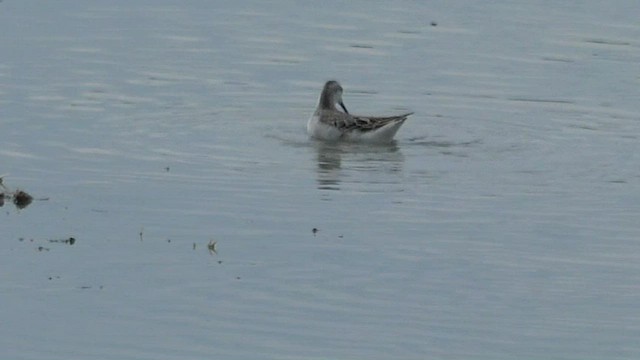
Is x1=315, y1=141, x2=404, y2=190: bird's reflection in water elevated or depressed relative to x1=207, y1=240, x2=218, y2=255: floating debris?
elevated

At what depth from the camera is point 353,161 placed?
19516 mm

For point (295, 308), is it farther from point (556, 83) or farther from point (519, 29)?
point (519, 29)

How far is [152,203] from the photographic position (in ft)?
53.9

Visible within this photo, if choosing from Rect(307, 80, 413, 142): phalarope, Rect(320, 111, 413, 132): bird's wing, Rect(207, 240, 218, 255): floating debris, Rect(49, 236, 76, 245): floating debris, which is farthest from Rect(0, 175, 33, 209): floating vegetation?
Rect(320, 111, 413, 132): bird's wing

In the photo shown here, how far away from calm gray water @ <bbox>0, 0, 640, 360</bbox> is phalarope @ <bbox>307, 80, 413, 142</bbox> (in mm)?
185

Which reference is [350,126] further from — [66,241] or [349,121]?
[66,241]

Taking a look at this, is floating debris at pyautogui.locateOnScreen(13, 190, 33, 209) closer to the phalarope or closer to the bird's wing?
the phalarope

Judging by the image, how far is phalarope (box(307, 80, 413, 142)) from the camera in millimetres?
20438

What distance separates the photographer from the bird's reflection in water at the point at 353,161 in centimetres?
1816

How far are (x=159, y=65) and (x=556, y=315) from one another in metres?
11.2

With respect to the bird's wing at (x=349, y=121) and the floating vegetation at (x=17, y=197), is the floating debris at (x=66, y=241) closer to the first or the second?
the floating vegetation at (x=17, y=197)

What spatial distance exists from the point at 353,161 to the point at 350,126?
145 cm

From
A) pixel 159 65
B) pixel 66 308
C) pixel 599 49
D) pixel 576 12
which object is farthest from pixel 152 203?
pixel 576 12

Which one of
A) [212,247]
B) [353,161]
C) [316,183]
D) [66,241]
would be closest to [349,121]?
[353,161]
